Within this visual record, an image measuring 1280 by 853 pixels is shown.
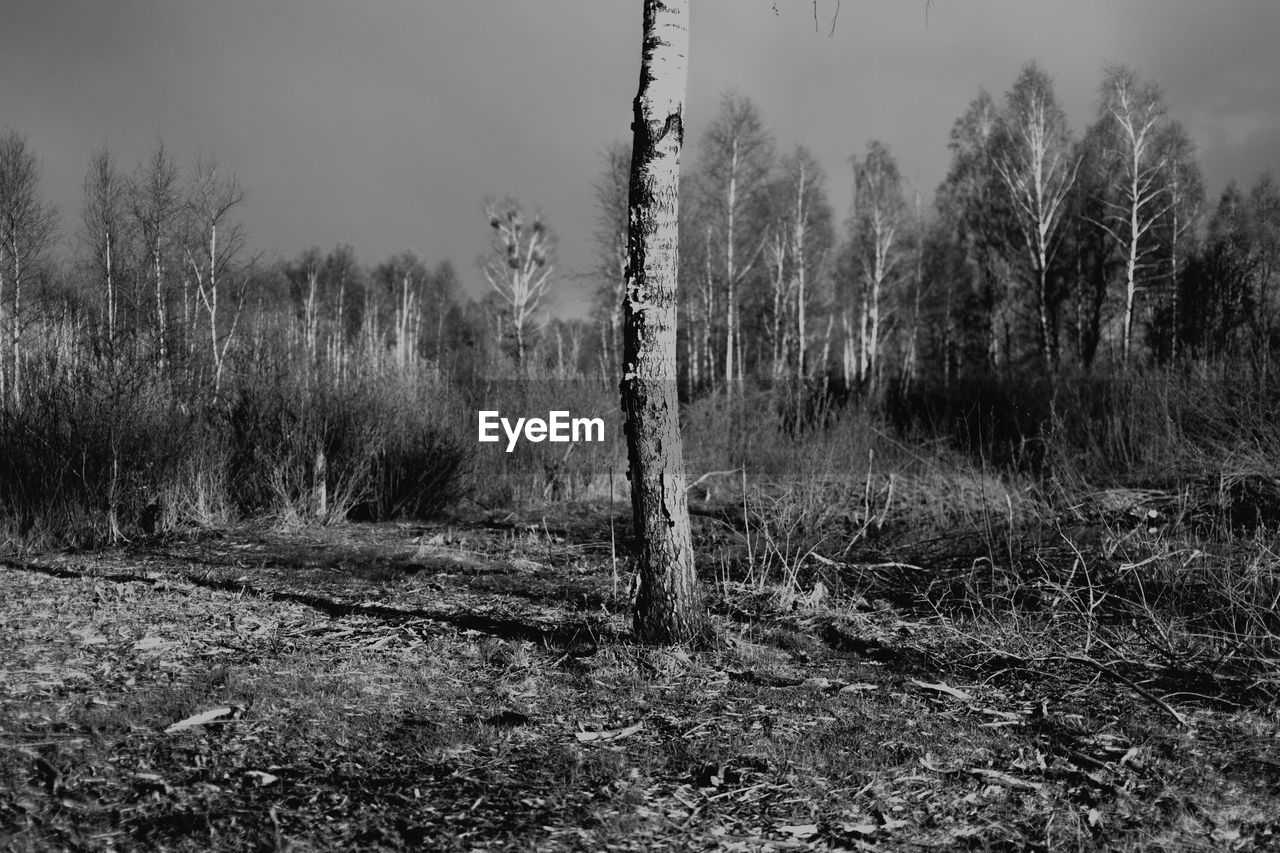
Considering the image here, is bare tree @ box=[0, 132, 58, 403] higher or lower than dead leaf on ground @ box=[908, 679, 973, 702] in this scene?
higher

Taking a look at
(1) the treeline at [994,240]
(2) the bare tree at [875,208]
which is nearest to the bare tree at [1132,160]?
(1) the treeline at [994,240]

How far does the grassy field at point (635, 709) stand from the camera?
272 cm

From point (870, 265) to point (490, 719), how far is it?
97.1ft

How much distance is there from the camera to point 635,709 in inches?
149

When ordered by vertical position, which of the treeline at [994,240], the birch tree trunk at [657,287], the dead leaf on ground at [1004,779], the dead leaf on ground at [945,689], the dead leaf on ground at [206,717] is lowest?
the dead leaf on ground at [1004,779]

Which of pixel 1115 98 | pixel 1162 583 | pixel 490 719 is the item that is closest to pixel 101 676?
pixel 490 719

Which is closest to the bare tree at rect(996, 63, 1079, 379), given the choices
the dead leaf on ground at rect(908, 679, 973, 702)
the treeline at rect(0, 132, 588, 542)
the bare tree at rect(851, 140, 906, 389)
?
the bare tree at rect(851, 140, 906, 389)

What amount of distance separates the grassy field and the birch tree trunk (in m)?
0.73

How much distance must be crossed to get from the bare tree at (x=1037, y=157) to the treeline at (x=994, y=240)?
6cm

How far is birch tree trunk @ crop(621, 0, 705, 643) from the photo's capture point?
4348 mm

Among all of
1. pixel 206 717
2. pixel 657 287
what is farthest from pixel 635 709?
pixel 657 287

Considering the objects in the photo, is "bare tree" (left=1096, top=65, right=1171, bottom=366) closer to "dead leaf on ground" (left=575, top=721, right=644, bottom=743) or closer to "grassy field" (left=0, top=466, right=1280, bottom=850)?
"grassy field" (left=0, top=466, right=1280, bottom=850)

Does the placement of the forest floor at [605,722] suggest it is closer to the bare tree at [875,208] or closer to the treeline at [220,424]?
the treeline at [220,424]

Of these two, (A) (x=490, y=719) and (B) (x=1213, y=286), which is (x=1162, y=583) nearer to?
(A) (x=490, y=719)
